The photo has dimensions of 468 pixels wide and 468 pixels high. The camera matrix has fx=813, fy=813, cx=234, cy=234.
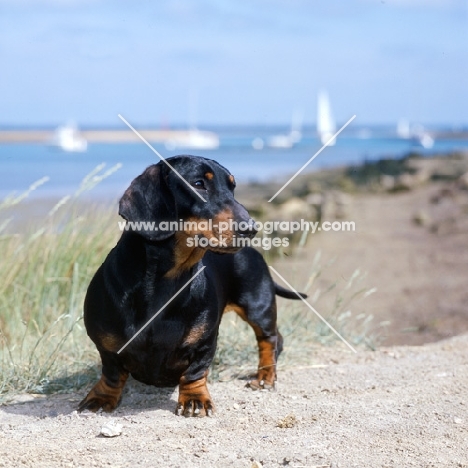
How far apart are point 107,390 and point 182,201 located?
1.07 meters

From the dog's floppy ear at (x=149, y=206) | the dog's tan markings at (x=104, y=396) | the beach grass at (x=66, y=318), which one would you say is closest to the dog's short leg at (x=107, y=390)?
the dog's tan markings at (x=104, y=396)

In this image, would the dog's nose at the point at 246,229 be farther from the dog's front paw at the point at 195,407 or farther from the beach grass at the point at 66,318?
the beach grass at the point at 66,318

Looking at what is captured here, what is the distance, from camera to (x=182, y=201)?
3660 millimetres

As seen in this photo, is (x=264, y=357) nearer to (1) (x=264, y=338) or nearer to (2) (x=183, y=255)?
(1) (x=264, y=338)

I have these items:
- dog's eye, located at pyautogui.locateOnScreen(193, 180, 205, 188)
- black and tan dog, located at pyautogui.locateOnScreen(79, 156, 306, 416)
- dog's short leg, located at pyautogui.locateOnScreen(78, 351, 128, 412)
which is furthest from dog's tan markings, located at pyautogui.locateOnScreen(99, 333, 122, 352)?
dog's eye, located at pyautogui.locateOnScreen(193, 180, 205, 188)

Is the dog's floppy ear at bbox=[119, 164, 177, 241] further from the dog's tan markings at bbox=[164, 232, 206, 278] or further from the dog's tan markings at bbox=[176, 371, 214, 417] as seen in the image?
the dog's tan markings at bbox=[176, 371, 214, 417]

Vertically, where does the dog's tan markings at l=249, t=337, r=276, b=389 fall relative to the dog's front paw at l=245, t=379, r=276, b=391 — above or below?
above

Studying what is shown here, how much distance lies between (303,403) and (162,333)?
33.6 inches

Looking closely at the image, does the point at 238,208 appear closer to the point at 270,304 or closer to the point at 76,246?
the point at 270,304

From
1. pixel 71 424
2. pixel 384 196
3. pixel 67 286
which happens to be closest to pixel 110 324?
pixel 71 424

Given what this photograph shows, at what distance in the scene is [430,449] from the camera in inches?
132

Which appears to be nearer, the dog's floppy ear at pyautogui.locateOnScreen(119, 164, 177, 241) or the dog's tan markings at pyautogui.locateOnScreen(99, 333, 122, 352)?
the dog's floppy ear at pyautogui.locateOnScreen(119, 164, 177, 241)

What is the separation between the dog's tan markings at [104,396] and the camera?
3994mm

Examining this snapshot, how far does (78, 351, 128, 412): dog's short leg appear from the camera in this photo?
13.0 feet
